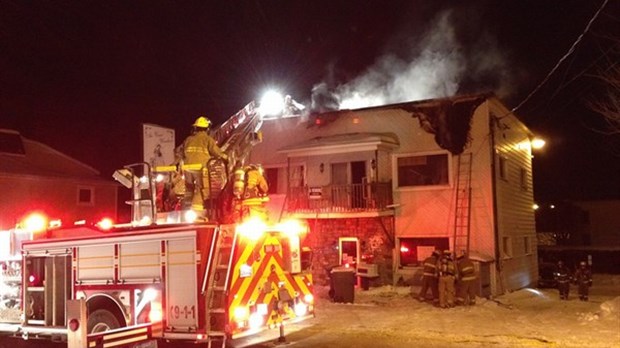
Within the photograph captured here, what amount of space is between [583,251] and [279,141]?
17.7 m

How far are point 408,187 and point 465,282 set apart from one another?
191 inches

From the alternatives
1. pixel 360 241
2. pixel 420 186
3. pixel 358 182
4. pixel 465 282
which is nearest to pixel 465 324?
pixel 465 282

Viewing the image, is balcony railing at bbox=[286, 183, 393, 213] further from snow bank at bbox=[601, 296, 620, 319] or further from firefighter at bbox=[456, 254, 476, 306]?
snow bank at bbox=[601, 296, 620, 319]

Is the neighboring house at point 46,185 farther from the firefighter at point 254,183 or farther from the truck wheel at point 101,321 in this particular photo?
the firefighter at point 254,183

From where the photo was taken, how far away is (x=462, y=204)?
1825cm

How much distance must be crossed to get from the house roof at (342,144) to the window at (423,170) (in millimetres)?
743

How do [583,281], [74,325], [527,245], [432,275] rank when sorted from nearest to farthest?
[74,325], [432,275], [583,281], [527,245]

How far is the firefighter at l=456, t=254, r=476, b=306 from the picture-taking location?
14773mm

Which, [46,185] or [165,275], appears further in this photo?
[46,185]

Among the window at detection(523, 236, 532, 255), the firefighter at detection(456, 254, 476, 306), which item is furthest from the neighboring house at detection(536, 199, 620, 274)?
the firefighter at detection(456, 254, 476, 306)

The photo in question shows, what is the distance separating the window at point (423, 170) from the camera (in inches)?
740

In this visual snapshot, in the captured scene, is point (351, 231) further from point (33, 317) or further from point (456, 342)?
point (33, 317)

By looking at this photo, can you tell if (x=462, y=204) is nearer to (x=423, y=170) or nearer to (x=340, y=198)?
(x=423, y=170)

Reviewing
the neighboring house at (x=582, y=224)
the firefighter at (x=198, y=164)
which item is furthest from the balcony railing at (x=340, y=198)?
the neighboring house at (x=582, y=224)
